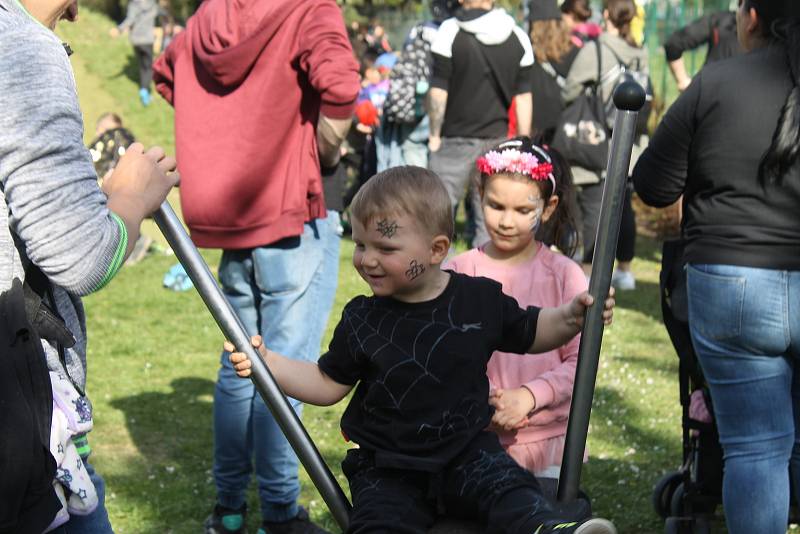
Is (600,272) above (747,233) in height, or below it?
above

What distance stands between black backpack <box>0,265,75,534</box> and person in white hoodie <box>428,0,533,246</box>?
5.48 m

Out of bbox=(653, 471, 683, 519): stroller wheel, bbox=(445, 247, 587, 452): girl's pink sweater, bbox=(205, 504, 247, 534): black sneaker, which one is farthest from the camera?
bbox=(653, 471, 683, 519): stroller wheel

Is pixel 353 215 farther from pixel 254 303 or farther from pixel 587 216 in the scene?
pixel 587 216

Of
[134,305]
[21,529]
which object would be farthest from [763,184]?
[134,305]

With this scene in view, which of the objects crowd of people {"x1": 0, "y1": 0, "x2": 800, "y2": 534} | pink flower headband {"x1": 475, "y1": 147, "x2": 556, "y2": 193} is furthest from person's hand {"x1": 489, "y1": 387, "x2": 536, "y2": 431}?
pink flower headband {"x1": 475, "y1": 147, "x2": 556, "y2": 193}

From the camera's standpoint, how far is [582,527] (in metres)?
2.23

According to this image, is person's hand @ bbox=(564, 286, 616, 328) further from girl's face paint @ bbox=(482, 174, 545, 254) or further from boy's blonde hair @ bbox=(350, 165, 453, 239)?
girl's face paint @ bbox=(482, 174, 545, 254)

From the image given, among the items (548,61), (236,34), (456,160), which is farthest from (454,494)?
(548,61)

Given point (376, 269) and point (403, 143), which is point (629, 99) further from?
point (403, 143)

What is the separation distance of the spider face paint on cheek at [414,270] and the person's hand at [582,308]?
1.13 feet

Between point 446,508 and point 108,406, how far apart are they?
4242 millimetres

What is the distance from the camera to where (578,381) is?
2.50m

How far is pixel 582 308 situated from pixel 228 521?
85.8 inches

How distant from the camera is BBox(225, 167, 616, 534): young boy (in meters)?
2.51
